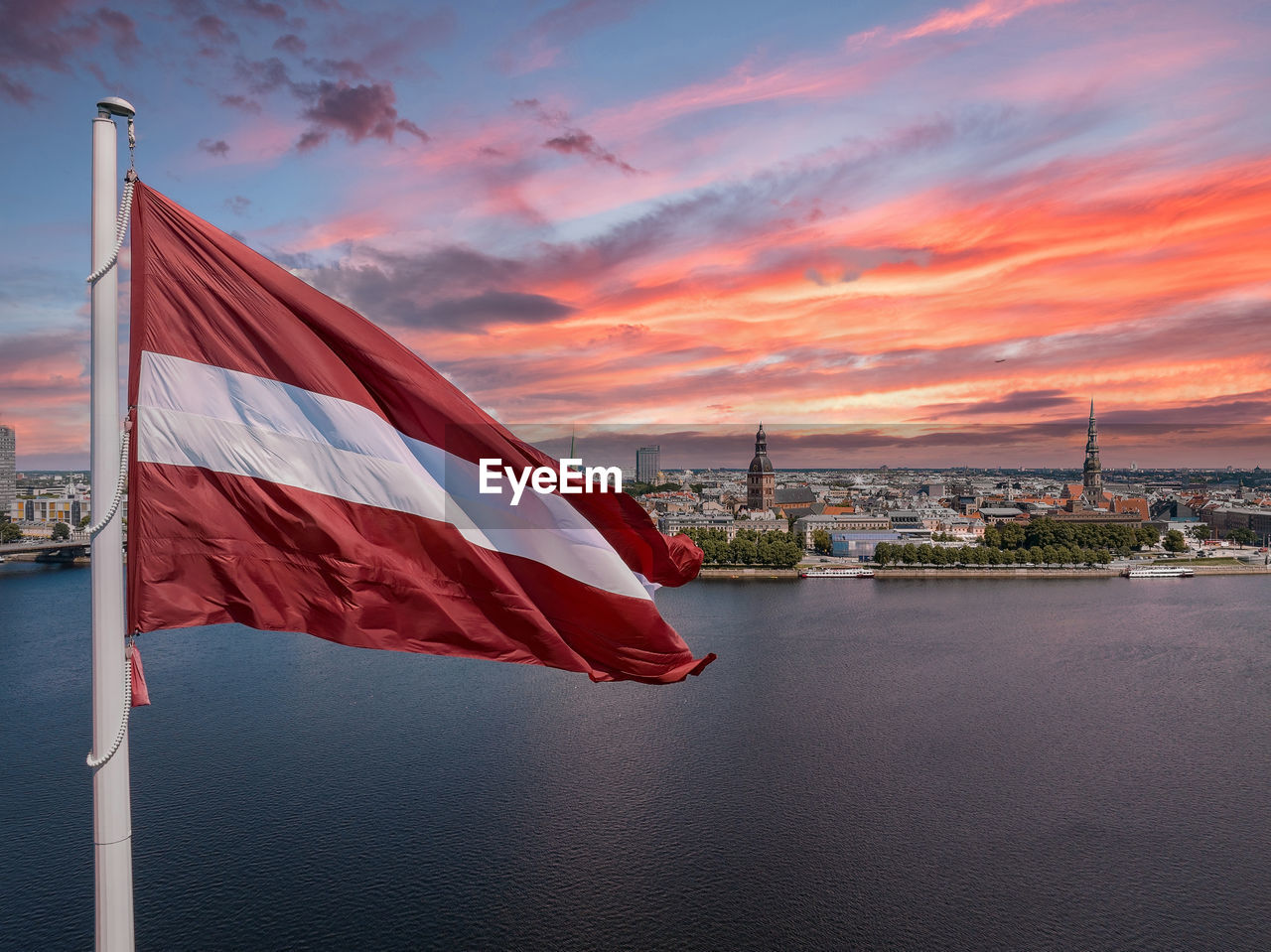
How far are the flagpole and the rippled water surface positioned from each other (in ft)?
18.0

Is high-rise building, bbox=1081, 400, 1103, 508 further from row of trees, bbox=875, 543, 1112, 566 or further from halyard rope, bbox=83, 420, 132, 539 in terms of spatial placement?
halyard rope, bbox=83, 420, 132, 539

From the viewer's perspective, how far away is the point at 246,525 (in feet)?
4.75

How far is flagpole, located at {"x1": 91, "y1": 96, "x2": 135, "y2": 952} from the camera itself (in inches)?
44.1

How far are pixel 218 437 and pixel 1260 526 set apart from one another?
46.1 m

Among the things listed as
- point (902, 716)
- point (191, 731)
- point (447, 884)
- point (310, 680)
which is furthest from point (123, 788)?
point (310, 680)

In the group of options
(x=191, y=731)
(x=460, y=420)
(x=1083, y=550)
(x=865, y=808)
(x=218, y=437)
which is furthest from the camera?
(x=1083, y=550)

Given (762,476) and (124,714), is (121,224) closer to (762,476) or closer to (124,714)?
(124,714)

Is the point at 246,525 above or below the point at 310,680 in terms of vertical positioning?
above

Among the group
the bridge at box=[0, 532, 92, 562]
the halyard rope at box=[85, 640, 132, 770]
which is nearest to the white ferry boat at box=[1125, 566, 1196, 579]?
the halyard rope at box=[85, 640, 132, 770]

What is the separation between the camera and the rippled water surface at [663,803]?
6.23m

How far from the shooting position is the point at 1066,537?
1177 inches

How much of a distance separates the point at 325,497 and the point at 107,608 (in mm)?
410

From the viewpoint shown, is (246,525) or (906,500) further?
(906,500)

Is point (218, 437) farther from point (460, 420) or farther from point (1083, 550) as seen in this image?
point (1083, 550)
